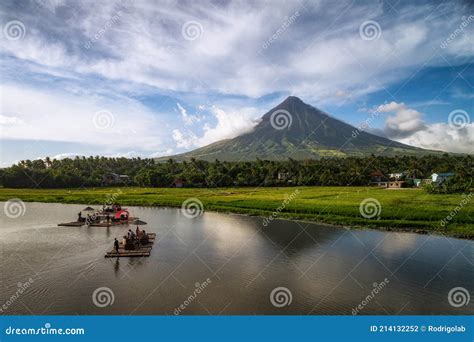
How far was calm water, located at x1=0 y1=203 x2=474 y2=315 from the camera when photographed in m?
16.6

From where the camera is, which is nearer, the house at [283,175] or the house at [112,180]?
the house at [283,175]

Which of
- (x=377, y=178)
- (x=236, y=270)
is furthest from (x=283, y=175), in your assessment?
(x=236, y=270)

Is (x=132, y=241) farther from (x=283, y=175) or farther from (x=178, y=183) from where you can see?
(x=283, y=175)

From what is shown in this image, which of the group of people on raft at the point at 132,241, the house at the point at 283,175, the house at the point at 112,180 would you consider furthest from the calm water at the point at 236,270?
the house at the point at 112,180

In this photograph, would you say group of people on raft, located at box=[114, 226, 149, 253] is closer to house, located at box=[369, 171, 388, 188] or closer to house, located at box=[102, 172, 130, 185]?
house, located at box=[102, 172, 130, 185]

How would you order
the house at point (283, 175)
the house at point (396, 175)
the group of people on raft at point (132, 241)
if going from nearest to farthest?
the group of people on raft at point (132, 241), the house at point (283, 175), the house at point (396, 175)

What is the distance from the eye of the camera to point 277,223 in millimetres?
39625

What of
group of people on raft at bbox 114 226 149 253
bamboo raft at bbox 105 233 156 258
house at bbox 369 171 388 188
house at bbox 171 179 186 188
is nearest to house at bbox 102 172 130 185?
house at bbox 171 179 186 188

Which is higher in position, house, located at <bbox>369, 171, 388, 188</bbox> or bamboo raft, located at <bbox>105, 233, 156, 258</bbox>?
house, located at <bbox>369, 171, 388, 188</bbox>

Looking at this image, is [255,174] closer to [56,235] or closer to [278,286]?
[56,235]

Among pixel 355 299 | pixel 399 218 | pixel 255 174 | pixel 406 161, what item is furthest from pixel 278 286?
pixel 406 161

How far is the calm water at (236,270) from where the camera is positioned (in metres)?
16.6

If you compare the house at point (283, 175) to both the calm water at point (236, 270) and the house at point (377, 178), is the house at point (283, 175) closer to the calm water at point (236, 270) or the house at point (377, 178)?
the house at point (377, 178)

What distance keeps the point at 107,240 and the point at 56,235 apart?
4.94 meters
